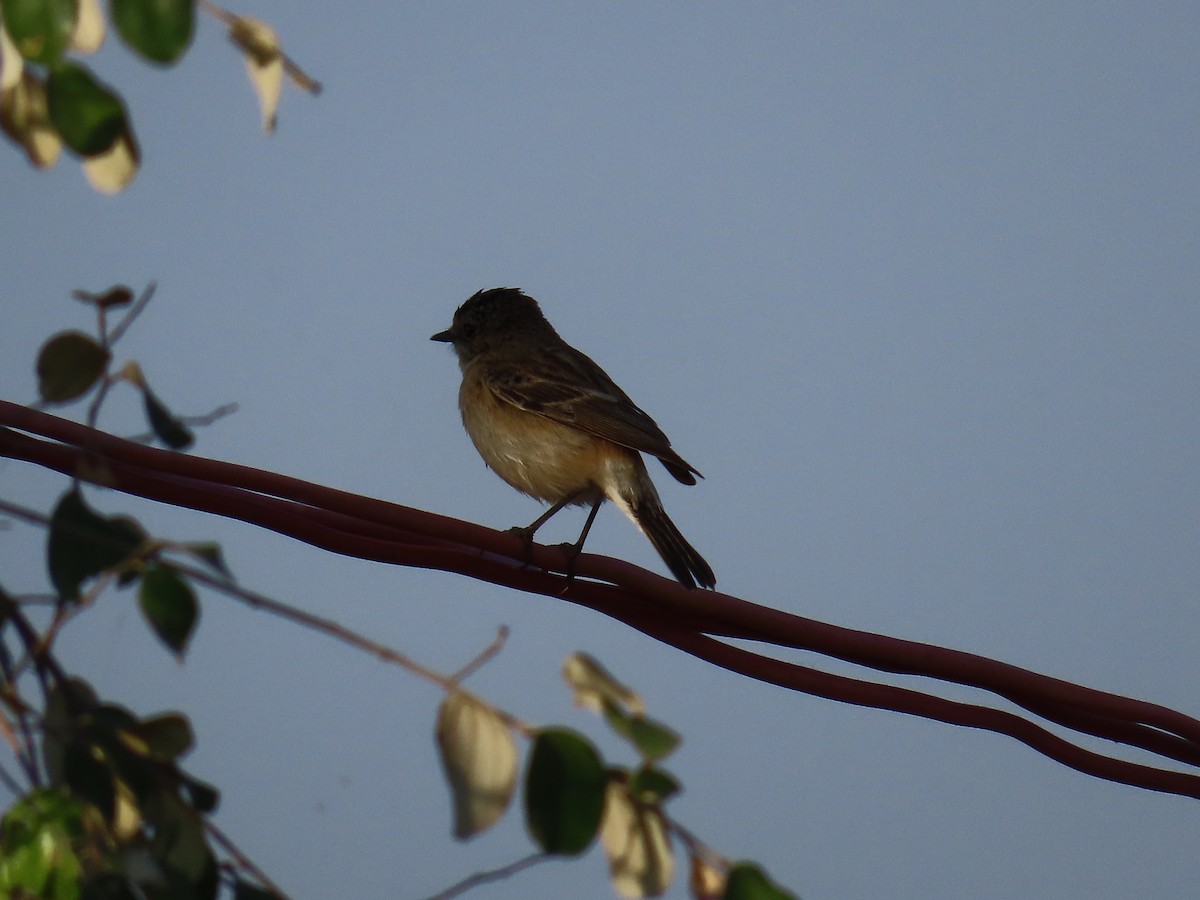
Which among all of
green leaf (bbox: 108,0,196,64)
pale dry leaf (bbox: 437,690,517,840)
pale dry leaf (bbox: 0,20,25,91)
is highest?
green leaf (bbox: 108,0,196,64)

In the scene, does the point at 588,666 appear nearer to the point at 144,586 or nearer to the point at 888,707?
the point at 144,586

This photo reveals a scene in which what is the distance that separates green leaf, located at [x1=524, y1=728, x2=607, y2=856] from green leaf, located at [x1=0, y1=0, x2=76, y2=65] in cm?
123

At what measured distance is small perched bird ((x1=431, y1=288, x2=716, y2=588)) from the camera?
6.49 m

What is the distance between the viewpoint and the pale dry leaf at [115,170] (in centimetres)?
243

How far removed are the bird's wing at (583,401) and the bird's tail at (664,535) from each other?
8.3 inches

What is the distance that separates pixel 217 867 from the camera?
2.11 m

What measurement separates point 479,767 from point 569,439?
4.99 metres

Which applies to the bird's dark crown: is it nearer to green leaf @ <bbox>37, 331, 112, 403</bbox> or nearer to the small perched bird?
the small perched bird

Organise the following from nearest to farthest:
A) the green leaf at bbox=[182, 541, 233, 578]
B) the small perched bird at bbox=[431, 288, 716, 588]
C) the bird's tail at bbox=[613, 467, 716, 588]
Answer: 1. the green leaf at bbox=[182, 541, 233, 578]
2. the bird's tail at bbox=[613, 467, 716, 588]
3. the small perched bird at bbox=[431, 288, 716, 588]

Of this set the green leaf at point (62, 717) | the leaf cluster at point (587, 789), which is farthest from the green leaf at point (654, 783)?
the green leaf at point (62, 717)

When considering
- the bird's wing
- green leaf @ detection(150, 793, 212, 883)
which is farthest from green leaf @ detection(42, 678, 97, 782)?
the bird's wing

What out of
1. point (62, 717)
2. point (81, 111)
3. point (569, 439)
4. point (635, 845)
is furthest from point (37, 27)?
point (569, 439)

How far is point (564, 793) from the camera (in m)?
1.89

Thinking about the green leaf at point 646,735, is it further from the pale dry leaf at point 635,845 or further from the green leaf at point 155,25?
the green leaf at point 155,25
